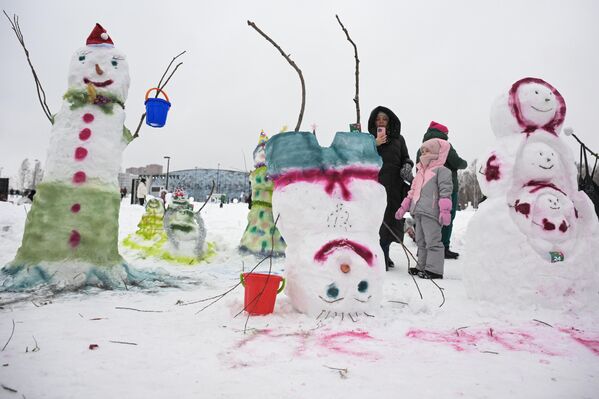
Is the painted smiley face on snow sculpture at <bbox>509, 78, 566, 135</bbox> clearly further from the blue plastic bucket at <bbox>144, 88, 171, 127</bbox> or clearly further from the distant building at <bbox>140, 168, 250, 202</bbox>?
the distant building at <bbox>140, 168, 250, 202</bbox>

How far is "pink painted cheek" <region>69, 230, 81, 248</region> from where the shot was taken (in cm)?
377

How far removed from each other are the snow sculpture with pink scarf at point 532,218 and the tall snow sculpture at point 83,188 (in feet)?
11.1

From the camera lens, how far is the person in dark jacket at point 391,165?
531 centimetres

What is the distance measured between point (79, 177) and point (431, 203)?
382cm

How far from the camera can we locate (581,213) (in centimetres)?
328

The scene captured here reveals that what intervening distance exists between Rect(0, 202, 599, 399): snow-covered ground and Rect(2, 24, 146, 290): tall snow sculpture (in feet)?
1.53

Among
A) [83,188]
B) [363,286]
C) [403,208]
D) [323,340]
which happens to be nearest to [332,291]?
[363,286]

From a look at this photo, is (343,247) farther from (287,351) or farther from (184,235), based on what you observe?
(184,235)

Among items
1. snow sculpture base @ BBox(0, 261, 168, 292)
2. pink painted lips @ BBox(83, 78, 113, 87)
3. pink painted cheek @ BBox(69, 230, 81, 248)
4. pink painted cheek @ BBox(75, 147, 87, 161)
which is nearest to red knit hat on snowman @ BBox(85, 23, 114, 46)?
pink painted lips @ BBox(83, 78, 113, 87)

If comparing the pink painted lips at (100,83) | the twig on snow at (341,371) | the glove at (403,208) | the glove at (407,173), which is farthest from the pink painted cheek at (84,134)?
the glove at (407,173)

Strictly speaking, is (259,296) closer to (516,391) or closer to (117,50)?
(516,391)

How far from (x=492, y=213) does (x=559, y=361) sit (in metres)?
1.51

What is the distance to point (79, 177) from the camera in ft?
12.8

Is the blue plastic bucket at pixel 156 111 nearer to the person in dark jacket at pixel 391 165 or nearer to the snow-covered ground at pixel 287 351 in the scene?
the snow-covered ground at pixel 287 351
